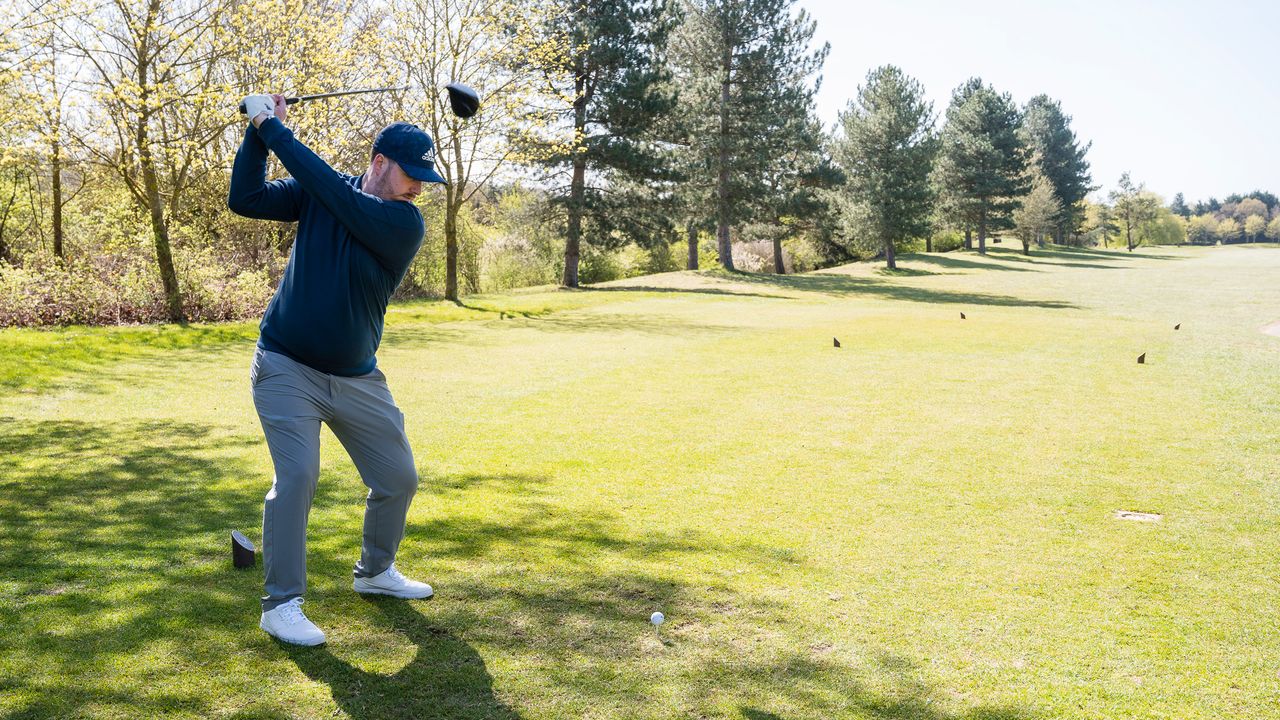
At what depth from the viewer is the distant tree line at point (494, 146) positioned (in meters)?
18.4

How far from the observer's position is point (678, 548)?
5.78 meters

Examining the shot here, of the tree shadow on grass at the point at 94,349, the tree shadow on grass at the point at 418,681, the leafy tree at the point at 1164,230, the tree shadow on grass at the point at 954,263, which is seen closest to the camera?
the tree shadow on grass at the point at 418,681

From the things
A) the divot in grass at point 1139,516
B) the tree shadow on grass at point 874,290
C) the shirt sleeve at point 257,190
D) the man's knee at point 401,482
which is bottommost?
the divot in grass at point 1139,516

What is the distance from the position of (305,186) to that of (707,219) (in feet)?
146

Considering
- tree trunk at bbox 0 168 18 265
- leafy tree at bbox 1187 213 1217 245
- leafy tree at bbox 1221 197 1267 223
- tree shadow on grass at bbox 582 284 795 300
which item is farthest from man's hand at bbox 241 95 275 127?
leafy tree at bbox 1221 197 1267 223

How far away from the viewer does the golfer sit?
4.10 m

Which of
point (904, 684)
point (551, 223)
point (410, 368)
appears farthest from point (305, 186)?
point (551, 223)

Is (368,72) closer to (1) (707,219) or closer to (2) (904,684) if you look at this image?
(1) (707,219)

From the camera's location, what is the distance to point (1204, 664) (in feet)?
13.6

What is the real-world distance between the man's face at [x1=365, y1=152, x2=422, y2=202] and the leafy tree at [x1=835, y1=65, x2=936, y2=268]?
169ft

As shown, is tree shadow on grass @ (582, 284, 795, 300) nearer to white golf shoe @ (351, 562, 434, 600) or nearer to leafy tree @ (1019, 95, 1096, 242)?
white golf shoe @ (351, 562, 434, 600)

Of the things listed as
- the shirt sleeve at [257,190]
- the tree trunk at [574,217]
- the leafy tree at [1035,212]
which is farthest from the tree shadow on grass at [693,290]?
the leafy tree at [1035,212]

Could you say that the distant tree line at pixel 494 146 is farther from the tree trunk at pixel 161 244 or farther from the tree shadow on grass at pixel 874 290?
the tree shadow on grass at pixel 874 290

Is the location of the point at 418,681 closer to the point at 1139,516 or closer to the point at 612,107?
the point at 1139,516
